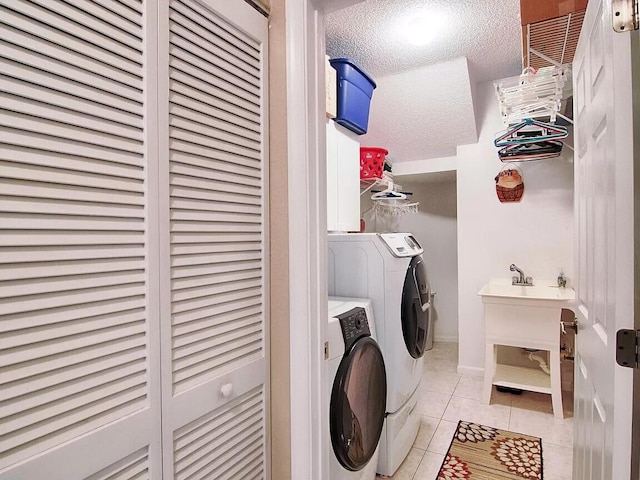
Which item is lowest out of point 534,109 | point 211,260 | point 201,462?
point 201,462

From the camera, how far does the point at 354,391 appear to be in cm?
151

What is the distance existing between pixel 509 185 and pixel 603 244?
2216mm

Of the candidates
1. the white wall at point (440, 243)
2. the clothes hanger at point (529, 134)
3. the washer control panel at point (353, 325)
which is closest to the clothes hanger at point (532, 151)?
the clothes hanger at point (529, 134)

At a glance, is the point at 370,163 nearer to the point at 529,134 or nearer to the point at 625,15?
the point at 529,134

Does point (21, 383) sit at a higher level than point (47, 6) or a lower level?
lower

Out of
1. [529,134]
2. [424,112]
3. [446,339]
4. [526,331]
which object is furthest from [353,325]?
[446,339]

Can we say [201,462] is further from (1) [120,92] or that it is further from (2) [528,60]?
(2) [528,60]

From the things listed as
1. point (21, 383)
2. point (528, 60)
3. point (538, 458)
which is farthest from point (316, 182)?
point (538, 458)

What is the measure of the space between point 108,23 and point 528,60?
2178 millimetres

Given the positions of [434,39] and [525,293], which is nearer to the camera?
[434,39]

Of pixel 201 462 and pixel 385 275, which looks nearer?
pixel 201 462

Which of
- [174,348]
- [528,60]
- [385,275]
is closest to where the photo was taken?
[174,348]

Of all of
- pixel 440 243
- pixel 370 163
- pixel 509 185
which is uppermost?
pixel 370 163

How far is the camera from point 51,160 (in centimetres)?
60
